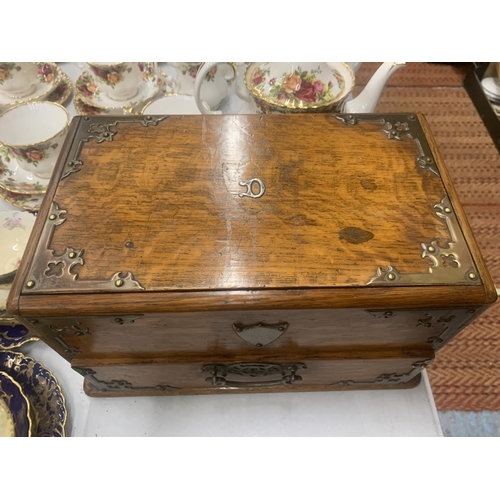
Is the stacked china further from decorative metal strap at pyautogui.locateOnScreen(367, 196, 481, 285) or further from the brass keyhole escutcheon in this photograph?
decorative metal strap at pyautogui.locateOnScreen(367, 196, 481, 285)

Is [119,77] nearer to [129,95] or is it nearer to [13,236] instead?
[129,95]

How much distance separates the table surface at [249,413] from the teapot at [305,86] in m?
0.67

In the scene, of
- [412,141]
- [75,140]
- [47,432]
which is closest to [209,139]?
[75,140]

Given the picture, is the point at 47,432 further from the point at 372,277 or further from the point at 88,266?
the point at 372,277

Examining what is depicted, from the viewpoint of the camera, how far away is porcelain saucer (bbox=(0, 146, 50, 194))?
39.1 inches

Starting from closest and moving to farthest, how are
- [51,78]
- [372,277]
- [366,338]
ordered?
1. [372,277]
2. [366,338]
3. [51,78]

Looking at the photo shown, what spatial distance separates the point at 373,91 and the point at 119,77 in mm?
672

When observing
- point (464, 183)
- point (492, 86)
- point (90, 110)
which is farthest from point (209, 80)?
point (492, 86)

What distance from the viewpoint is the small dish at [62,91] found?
1144mm

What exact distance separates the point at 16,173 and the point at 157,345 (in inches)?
25.3

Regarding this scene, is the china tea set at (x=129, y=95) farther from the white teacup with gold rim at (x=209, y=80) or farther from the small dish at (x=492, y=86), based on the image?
the small dish at (x=492, y=86)

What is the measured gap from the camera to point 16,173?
102 centimetres

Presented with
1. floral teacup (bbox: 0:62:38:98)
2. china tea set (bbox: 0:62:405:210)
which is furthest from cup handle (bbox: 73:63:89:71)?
floral teacup (bbox: 0:62:38:98)

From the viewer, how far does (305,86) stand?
967 mm
